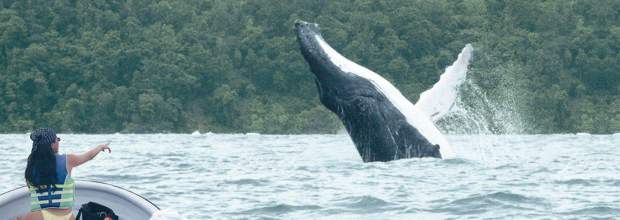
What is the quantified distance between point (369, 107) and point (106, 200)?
7981 millimetres

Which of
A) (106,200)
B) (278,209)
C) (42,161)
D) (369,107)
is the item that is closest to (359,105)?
(369,107)

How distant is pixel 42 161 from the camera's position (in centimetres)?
742

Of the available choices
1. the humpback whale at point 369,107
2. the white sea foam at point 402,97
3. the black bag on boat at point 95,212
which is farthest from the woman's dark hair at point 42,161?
the white sea foam at point 402,97

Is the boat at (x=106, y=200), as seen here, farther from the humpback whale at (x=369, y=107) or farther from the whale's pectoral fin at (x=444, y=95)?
the whale's pectoral fin at (x=444, y=95)

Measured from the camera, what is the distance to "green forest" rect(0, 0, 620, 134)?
7006cm

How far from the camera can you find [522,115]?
6844cm

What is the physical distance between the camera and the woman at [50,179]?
287 inches

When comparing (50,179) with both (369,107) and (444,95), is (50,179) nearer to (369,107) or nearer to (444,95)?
(369,107)

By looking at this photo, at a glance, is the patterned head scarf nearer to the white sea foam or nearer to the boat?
the boat

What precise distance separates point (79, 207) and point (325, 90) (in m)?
7.66

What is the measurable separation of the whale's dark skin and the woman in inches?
298

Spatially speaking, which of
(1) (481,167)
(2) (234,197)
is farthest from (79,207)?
(1) (481,167)

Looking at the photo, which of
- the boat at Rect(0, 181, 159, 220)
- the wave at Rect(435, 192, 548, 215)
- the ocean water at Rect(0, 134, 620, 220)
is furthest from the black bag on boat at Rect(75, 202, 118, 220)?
the wave at Rect(435, 192, 548, 215)

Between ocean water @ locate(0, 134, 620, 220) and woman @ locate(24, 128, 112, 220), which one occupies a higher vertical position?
woman @ locate(24, 128, 112, 220)
